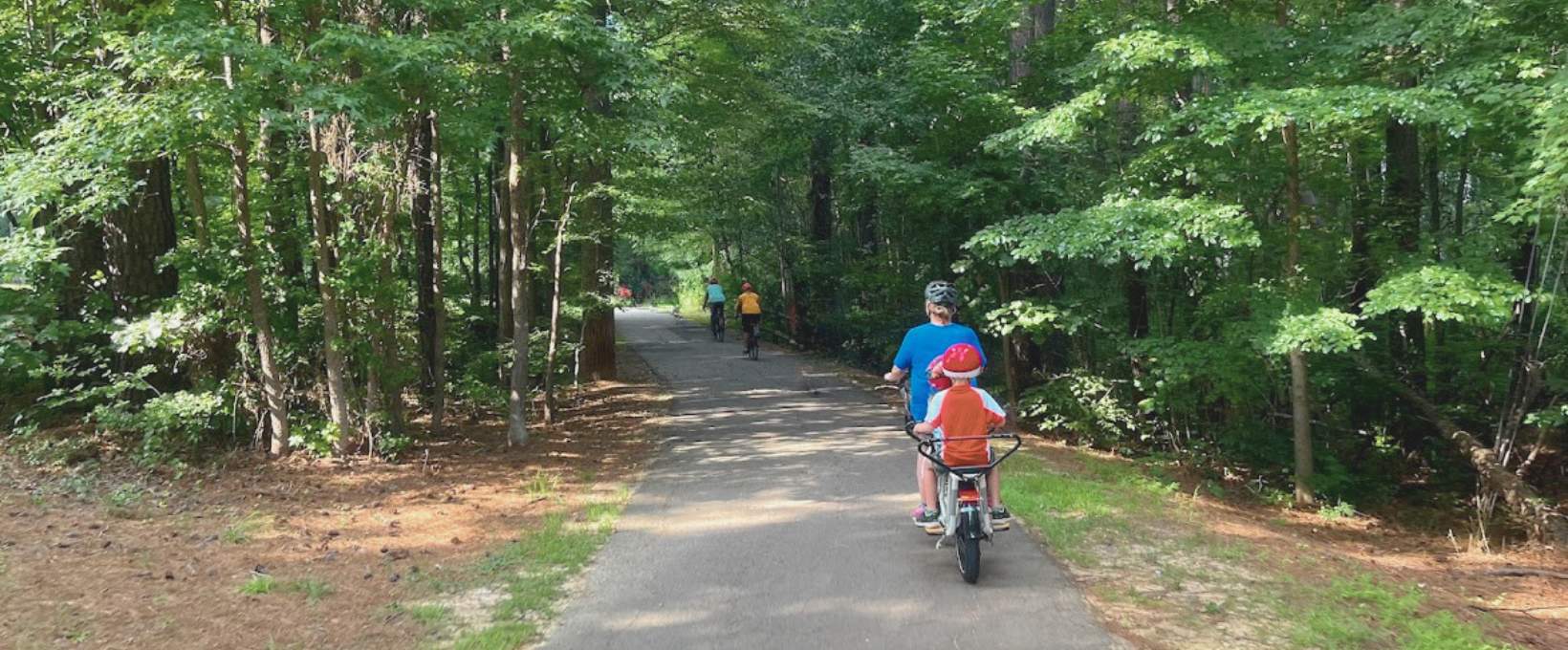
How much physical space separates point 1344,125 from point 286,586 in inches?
413

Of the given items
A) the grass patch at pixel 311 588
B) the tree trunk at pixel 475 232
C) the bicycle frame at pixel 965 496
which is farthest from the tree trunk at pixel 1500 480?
the tree trunk at pixel 475 232

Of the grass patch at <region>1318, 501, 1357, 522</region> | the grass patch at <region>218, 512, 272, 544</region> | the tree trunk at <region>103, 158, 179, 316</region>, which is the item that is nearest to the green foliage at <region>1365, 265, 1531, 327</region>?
the grass patch at <region>1318, 501, 1357, 522</region>

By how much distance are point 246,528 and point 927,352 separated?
532cm

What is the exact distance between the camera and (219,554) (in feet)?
20.9

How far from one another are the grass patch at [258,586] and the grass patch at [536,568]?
1.19 m

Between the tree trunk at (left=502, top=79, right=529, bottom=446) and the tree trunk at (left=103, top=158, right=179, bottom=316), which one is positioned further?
the tree trunk at (left=502, top=79, right=529, bottom=446)

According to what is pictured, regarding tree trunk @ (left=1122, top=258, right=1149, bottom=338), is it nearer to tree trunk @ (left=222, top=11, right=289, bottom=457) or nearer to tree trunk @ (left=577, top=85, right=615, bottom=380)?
tree trunk @ (left=577, top=85, right=615, bottom=380)

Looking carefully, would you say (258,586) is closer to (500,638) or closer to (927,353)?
(500,638)

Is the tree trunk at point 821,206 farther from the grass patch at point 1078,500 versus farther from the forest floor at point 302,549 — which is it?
the forest floor at point 302,549

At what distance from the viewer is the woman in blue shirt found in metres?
5.90

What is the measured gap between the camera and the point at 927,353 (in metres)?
5.91

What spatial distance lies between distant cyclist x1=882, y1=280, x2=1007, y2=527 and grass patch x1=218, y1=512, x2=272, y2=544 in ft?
15.9

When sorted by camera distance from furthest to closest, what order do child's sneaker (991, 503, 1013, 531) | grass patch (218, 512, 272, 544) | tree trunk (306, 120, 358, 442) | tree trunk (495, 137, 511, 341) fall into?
tree trunk (495, 137, 511, 341)
tree trunk (306, 120, 358, 442)
grass patch (218, 512, 272, 544)
child's sneaker (991, 503, 1013, 531)

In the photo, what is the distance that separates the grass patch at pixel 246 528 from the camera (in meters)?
6.77
